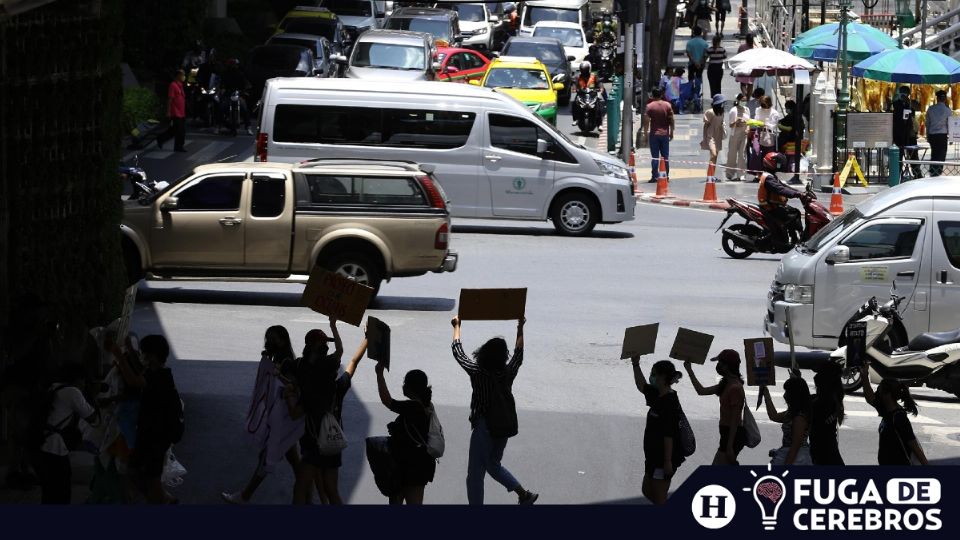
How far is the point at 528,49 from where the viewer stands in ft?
145

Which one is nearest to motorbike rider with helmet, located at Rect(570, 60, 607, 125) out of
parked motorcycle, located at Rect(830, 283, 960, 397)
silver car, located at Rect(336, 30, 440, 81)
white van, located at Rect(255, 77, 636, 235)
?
silver car, located at Rect(336, 30, 440, 81)

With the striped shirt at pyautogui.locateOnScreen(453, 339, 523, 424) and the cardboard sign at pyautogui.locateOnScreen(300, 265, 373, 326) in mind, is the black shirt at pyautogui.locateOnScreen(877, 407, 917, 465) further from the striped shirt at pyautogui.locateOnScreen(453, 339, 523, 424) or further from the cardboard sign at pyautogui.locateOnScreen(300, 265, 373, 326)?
the cardboard sign at pyautogui.locateOnScreen(300, 265, 373, 326)

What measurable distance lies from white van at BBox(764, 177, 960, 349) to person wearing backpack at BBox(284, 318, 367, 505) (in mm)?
6662

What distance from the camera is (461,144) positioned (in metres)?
24.7

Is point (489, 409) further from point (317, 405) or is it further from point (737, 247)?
point (737, 247)

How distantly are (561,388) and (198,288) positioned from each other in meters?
6.34

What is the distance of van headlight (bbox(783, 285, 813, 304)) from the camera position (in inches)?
640

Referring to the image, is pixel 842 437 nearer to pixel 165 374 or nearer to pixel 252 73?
pixel 165 374

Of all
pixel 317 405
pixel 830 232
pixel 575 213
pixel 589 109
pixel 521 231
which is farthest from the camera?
pixel 589 109

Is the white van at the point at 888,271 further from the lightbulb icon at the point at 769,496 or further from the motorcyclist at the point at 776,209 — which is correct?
the lightbulb icon at the point at 769,496

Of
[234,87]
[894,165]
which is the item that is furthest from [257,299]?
[234,87]

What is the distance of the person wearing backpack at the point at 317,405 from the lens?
1076 cm

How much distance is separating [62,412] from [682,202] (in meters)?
19.9

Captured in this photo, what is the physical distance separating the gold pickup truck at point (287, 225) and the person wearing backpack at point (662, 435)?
8.09 metres
